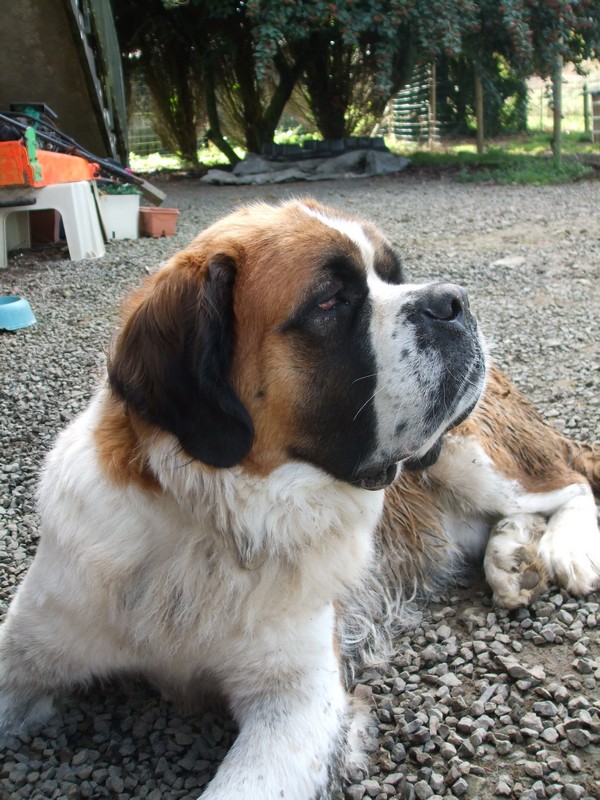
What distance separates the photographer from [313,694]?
1768mm

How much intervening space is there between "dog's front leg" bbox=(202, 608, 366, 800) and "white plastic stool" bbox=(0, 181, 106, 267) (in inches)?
193

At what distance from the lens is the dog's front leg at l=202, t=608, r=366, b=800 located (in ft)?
5.35

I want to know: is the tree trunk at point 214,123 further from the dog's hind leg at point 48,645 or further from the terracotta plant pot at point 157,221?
the dog's hind leg at point 48,645

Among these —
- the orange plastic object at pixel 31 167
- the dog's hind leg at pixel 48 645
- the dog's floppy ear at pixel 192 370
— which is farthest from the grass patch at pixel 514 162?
the dog's hind leg at pixel 48 645

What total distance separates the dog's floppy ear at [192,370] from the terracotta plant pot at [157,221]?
5.87 meters

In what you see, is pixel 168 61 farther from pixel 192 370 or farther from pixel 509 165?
pixel 192 370

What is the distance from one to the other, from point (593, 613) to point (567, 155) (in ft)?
37.9

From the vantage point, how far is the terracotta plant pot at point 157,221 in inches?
287

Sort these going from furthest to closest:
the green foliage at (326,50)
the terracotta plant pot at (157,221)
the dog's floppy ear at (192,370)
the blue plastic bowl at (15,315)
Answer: the green foliage at (326,50) < the terracotta plant pot at (157,221) < the blue plastic bowl at (15,315) < the dog's floppy ear at (192,370)

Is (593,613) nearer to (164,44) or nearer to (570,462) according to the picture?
(570,462)

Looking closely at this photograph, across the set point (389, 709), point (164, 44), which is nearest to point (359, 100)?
point (164, 44)

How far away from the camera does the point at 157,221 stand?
24.0 ft

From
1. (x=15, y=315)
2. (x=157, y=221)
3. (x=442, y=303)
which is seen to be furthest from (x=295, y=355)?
(x=157, y=221)

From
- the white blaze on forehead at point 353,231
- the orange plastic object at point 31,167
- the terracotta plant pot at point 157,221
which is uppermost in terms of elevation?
the orange plastic object at point 31,167
